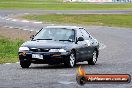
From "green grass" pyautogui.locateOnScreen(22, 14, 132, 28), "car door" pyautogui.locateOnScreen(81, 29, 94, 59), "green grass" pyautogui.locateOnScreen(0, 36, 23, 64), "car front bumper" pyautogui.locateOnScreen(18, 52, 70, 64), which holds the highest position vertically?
"car front bumper" pyautogui.locateOnScreen(18, 52, 70, 64)

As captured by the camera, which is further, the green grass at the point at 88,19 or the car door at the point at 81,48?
the green grass at the point at 88,19


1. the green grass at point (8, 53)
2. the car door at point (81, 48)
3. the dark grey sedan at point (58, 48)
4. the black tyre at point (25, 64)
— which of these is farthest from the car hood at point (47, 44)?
the green grass at point (8, 53)

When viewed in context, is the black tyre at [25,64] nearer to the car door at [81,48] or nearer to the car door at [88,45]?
the car door at [81,48]

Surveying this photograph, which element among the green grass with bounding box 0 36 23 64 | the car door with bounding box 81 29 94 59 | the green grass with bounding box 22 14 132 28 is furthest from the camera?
the green grass with bounding box 22 14 132 28

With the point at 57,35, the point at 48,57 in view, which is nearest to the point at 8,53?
the point at 57,35

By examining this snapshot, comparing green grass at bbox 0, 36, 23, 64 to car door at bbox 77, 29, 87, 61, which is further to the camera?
green grass at bbox 0, 36, 23, 64

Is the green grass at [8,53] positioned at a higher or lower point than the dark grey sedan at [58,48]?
lower

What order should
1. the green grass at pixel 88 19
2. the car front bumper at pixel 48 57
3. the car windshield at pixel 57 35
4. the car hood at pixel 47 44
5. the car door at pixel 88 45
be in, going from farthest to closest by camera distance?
the green grass at pixel 88 19 → the car door at pixel 88 45 → the car windshield at pixel 57 35 → the car hood at pixel 47 44 → the car front bumper at pixel 48 57

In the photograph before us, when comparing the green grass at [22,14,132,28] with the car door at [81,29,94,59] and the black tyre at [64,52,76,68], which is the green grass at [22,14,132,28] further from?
the black tyre at [64,52,76,68]

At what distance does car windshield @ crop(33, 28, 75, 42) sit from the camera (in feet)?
64.4

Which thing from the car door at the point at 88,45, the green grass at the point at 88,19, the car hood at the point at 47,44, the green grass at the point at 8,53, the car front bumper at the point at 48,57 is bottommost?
the green grass at the point at 88,19

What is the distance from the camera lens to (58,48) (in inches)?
735

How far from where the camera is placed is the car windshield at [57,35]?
773 inches

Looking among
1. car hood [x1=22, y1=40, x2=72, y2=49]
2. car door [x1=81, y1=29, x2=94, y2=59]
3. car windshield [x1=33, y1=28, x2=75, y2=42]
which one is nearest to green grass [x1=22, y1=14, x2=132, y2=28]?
car door [x1=81, y1=29, x2=94, y2=59]
